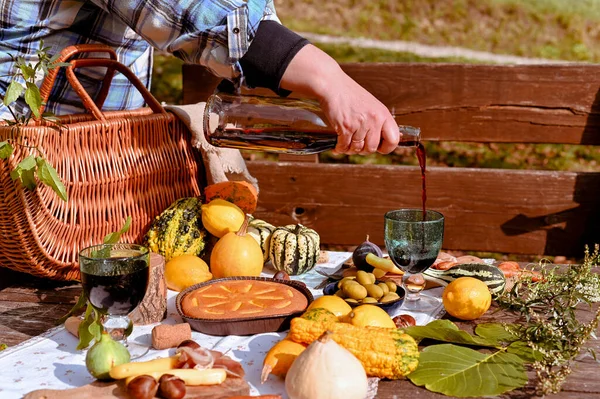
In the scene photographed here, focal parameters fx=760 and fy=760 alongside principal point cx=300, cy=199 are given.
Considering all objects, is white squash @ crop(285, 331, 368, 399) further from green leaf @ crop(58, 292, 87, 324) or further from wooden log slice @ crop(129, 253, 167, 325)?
green leaf @ crop(58, 292, 87, 324)

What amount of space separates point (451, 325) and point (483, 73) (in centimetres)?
197

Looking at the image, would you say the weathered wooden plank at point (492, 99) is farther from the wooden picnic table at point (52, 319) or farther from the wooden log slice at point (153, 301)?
the wooden log slice at point (153, 301)

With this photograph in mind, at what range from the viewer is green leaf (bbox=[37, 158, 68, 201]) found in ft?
6.37

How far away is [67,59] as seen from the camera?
92.0 inches

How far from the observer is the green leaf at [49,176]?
194cm

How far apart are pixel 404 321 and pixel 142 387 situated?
2.23 feet

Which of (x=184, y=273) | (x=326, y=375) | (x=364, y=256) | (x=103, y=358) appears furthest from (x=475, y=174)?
(x=103, y=358)

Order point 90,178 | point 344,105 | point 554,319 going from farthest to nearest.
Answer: point 90,178
point 344,105
point 554,319

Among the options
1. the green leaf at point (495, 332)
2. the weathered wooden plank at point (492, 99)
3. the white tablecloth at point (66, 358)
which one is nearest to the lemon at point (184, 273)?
the white tablecloth at point (66, 358)

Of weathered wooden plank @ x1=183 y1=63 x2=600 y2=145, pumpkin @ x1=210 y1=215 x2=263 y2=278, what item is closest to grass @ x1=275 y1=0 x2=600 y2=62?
weathered wooden plank @ x1=183 y1=63 x2=600 y2=145

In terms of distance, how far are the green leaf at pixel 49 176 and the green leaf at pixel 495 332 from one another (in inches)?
43.5

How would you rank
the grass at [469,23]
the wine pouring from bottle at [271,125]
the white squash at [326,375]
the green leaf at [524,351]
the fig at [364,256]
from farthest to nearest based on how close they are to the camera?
1. the grass at [469,23]
2. the fig at [364,256]
3. the wine pouring from bottle at [271,125]
4. the green leaf at [524,351]
5. the white squash at [326,375]

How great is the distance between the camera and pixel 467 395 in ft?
4.95

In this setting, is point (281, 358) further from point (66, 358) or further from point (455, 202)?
point (455, 202)
